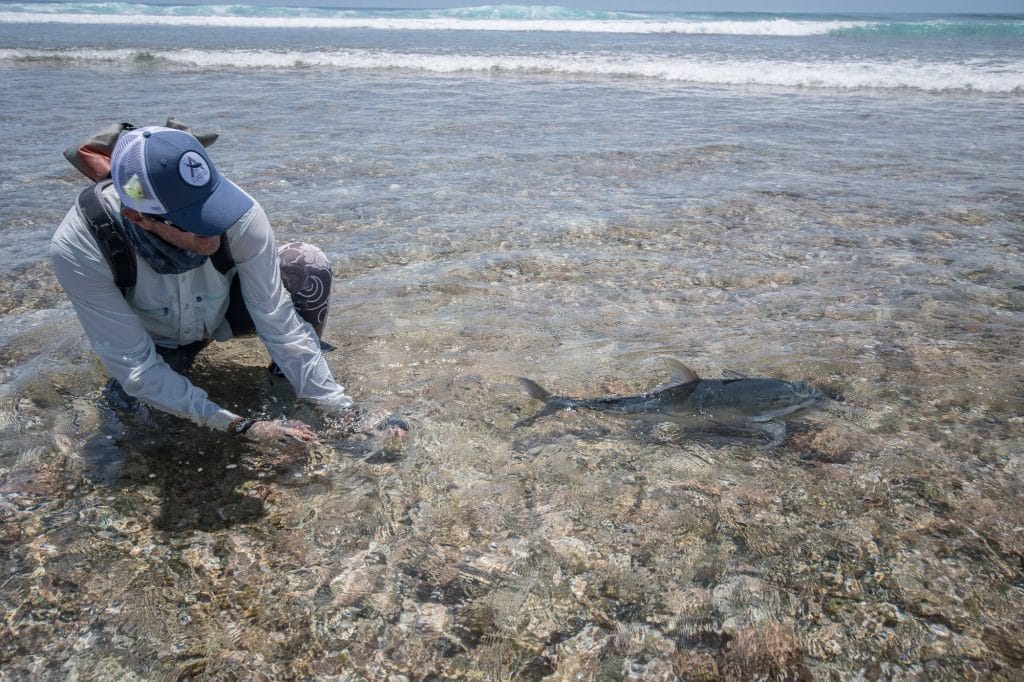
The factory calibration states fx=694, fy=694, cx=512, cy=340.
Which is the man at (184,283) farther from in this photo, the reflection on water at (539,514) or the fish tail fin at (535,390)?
the fish tail fin at (535,390)

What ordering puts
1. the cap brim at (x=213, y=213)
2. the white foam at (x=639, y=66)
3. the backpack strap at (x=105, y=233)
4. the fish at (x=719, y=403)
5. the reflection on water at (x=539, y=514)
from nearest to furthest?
the reflection on water at (x=539, y=514) < the cap brim at (x=213, y=213) < the backpack strap at (x=105, y=233) < the fish at (x=719, y=403) < the white foam at (x=639, y=66)

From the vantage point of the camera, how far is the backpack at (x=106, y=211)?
2799 mm

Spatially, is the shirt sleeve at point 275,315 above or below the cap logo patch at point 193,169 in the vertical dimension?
below

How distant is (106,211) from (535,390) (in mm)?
2192

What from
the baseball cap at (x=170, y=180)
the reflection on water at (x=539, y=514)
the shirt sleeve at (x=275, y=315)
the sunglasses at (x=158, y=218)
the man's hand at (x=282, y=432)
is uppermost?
the baseball cap at (x=170, y=180)

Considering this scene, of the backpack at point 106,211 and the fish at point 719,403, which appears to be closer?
the backpack at point 106,211

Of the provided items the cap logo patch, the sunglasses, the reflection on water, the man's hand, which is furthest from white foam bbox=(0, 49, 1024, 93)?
the sunglasses

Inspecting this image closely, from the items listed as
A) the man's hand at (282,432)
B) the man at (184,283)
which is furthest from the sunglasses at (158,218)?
the man's hand at (282,432)

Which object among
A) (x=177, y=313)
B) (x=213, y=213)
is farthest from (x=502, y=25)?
(x=213, y=213)

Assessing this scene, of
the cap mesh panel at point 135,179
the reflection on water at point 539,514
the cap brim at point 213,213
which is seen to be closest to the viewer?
the reflection on water at point 539,514

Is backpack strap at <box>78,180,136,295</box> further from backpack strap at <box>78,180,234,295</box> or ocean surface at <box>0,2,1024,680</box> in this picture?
ocean surface at <box>0,2,1024,680</box>

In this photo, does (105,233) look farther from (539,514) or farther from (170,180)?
(539,514)

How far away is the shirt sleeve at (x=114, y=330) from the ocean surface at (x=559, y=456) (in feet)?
1.18

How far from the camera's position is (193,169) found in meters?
2.64
